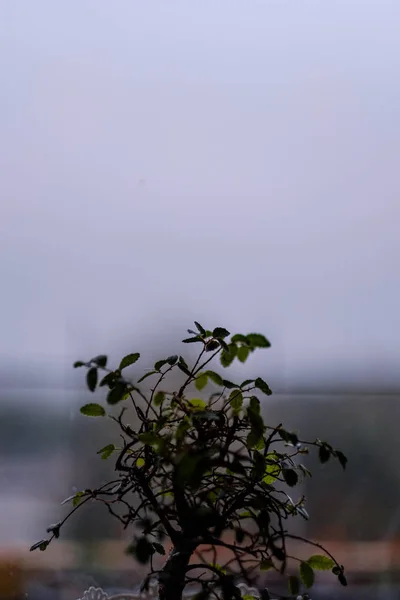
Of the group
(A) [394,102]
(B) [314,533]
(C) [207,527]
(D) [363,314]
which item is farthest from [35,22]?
(B) [314,533]

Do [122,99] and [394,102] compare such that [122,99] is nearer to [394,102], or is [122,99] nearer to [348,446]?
[394,102]

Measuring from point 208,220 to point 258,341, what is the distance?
0.56 m

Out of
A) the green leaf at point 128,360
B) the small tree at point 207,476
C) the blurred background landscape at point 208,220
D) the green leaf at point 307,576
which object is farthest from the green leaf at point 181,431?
the blurred background landscape at point 208,220

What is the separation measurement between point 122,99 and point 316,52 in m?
0.39

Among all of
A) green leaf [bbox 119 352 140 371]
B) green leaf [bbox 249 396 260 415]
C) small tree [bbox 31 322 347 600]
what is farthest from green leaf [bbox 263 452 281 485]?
green leaf [bbox 119 352 140 371]

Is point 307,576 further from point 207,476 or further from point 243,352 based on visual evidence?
point 243,352

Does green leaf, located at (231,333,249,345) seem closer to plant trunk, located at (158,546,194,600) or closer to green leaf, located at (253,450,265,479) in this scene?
green leaf, located at (253,450,265,479)

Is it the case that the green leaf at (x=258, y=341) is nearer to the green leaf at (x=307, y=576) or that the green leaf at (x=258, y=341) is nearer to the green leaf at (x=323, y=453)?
the green leaf at (x=323, y=453)

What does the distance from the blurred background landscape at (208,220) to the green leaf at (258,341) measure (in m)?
0.48

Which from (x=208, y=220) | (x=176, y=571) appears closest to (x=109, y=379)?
(x=176, y=571)

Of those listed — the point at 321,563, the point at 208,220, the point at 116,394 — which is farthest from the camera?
the point at 208,220

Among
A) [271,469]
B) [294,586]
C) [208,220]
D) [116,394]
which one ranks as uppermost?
[208,220]

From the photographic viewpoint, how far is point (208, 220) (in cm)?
126

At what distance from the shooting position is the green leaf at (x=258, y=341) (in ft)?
2.42
